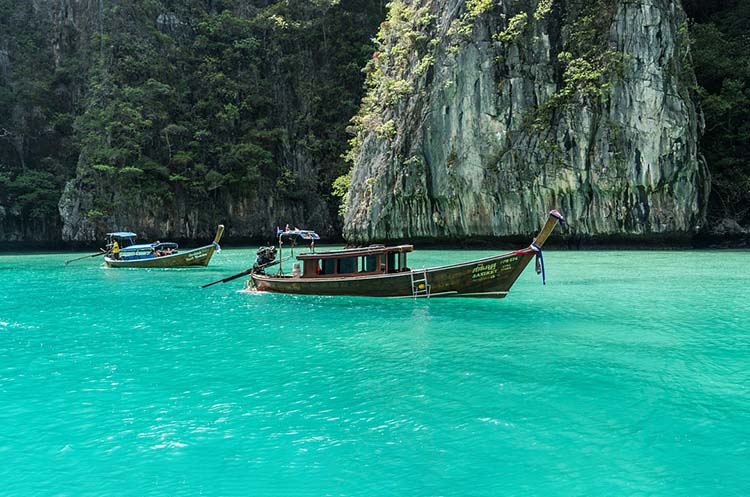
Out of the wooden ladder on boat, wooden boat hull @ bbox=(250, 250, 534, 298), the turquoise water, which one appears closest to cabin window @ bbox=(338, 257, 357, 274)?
wooden boat hull @ bbox=(250, 250, 534, 298)

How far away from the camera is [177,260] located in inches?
1123

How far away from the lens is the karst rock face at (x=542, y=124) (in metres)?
33.4

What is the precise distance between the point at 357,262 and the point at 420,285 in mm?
2264

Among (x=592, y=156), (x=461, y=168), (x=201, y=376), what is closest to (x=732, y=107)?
(x=592, y=156)

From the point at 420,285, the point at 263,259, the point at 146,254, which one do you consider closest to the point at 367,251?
the point at 420,285

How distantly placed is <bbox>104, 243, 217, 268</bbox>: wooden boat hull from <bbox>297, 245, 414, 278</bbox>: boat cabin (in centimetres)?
1238

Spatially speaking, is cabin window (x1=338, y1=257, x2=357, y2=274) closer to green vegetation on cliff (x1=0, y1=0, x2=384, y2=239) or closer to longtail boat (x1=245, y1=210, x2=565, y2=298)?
longtail boat (x1=245, y1=210, x2=565, y2=298)

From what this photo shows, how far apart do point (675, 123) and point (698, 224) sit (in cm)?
703

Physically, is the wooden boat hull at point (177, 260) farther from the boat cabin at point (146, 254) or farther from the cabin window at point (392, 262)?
the cabin window at point (392, 262)

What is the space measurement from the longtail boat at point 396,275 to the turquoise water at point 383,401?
47.3 inches

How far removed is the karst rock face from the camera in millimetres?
33375

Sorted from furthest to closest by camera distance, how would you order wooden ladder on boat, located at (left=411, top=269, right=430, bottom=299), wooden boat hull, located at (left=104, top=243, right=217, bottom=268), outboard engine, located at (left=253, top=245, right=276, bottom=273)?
1. wooden boat hull, located at (left=104, top=243, right=217, bottom=268)
2. outboard engine, located at (left=253, top=245, right=276, bottom=273)
3. wooden ladder on boat, located at (left=411, top=269, right=430, bottom=299)

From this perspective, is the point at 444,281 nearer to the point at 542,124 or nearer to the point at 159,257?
the point at 159,257

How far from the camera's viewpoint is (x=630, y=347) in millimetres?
9883
